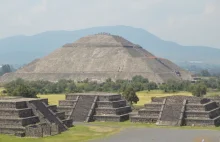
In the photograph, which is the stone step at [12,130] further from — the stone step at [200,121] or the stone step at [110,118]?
the stone step at [200,121]

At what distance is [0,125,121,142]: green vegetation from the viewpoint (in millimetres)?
42250

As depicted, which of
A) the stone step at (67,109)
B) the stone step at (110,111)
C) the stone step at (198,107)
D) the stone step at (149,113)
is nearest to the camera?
the stone step at (198,107)

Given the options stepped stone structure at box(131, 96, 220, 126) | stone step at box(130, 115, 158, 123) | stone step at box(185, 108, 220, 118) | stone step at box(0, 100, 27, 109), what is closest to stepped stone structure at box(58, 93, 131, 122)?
stone step at box(130, 115, 158, 123)

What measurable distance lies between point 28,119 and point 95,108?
1590 cm

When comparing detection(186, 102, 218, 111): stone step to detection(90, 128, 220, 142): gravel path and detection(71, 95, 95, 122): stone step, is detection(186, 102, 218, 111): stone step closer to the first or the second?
detection(90, 128, 220, 142): gravel path

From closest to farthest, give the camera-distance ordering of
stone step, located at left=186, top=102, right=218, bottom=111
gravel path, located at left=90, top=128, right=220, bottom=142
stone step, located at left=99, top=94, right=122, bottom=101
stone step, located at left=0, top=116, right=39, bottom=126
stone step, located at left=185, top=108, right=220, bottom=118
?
gravel path, located at left=90, top=128, right=220, bottom=142
stone step, located at left=0, top=116, right=39, bottom=126
stone step, located at left=185, top=108, right=220, bottom=118
stone step, located at left=186, top=102, right=218, bottom=111
stone step, located at left=99, top=94, right=122, bottom=101

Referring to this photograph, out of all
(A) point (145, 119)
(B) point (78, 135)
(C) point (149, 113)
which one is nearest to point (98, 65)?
(C) point (149, 113)

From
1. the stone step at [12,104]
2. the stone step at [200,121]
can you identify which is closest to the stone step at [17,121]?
the stone step at [12,104]

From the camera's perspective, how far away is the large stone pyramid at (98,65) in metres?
154

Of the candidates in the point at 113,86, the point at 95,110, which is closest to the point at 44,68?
the point at 113,86

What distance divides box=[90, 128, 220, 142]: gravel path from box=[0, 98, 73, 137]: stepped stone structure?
6.63m

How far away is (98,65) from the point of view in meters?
163

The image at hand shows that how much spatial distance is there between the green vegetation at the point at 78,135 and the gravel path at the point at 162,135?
1771mm

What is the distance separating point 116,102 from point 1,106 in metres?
18.7
